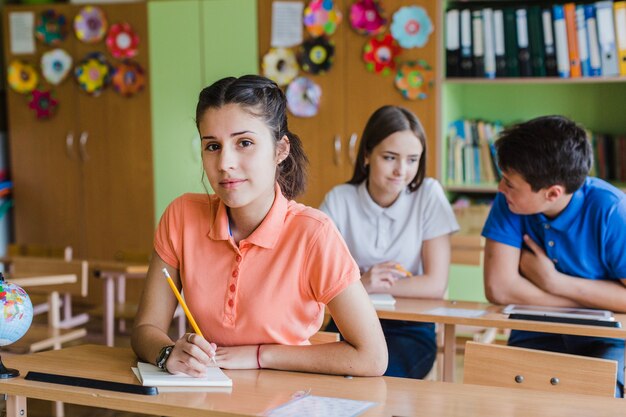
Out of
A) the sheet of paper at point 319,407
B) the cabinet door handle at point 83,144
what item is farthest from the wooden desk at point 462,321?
the cabinet door handle at point 83,144

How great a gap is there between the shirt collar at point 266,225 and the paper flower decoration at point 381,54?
2.81 metres

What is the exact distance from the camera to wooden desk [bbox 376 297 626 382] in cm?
218

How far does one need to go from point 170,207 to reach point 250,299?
1.01ft

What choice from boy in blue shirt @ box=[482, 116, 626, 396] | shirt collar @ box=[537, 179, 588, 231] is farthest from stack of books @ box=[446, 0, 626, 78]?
shirt collar @ box=[537, 179, 588, 231]

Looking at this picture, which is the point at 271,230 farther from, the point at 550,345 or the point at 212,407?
the point at 550,345

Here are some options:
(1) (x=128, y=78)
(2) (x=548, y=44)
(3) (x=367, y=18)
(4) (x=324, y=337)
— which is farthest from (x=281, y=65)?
(4) (x=324, y=337)

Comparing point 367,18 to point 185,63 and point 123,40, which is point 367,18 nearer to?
point 185,63

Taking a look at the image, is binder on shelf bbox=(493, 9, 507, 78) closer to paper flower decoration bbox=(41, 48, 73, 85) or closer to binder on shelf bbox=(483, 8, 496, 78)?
binder on shelf bbox=(483, 8, 496, 78)

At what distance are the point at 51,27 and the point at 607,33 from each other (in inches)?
134

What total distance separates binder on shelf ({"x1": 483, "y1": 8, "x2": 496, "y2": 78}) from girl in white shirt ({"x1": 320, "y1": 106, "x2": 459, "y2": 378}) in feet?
5.08

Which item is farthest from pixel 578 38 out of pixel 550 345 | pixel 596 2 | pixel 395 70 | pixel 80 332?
pixel 80 332

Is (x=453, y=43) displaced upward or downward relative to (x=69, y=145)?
upward

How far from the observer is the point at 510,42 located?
427cm

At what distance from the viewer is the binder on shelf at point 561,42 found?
413cm
